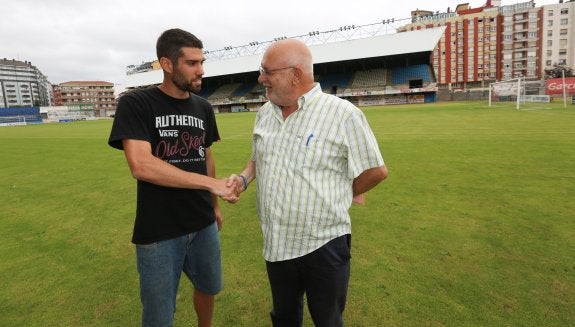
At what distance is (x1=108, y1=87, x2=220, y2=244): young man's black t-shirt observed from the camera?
2154 mm

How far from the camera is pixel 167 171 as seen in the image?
2018 millimetres

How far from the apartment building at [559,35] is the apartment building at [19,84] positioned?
159 meters

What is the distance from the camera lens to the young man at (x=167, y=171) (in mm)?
2082

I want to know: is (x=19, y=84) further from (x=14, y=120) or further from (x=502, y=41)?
(x=502, y=41)

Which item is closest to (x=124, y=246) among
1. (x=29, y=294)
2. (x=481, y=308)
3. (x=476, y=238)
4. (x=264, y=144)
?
(x=29, y=294)

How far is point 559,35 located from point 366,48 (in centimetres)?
5847

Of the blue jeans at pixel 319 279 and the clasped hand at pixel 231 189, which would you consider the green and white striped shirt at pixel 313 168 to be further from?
the clasped hand at pixel 231 189

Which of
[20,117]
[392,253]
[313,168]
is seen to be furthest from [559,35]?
[20,117]

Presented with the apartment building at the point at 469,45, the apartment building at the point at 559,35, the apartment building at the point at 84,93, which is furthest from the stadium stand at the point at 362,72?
the apartment building at the point at 84,93

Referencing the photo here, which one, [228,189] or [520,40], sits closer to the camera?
[228,189]

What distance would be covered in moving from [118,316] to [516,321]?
10.7ft

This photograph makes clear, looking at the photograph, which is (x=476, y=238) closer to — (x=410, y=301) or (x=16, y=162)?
(x=410, y=301)

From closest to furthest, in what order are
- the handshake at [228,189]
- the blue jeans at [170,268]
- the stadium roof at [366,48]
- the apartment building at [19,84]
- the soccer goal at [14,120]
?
the handshake at [228,189] < the blue jeans at [170,268] < the stadium roof at [366,48] < the soccer goal at [14,120] < the apartment building at [19,84]

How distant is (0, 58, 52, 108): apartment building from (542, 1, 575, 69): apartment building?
159 metres
